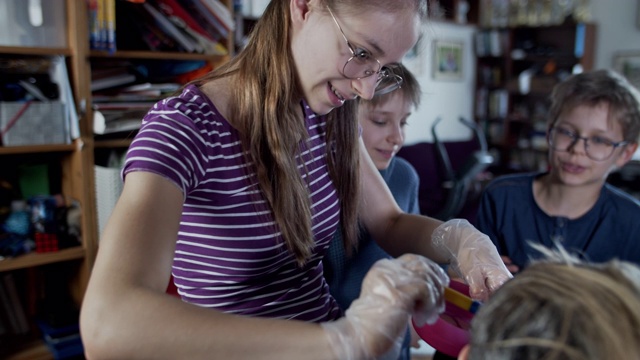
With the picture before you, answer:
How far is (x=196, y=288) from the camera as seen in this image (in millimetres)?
1004

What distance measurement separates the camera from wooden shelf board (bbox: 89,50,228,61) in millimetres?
2350

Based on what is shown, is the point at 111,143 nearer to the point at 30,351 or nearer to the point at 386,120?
the point at 30,351

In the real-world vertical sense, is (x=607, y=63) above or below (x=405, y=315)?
above

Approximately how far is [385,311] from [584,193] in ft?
4.02

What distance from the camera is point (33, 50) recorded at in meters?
2.21

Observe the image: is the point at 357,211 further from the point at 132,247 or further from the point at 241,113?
the point at 132,247

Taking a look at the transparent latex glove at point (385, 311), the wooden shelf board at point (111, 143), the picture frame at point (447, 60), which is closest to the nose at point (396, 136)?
the transparent latex glove at point (385, 311)

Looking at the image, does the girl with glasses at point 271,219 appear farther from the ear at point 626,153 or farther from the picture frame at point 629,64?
the picture frame at point 629,64

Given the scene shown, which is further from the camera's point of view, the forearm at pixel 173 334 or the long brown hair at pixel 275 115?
the long brown hair at pixel 275 115

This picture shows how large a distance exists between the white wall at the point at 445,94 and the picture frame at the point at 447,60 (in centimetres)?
4

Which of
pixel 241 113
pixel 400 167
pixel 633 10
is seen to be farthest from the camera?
pixel 633 10

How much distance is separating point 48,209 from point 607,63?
196 inches

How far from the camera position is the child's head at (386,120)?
171 centimetres

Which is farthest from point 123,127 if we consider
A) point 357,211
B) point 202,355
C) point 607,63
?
point 607,63
